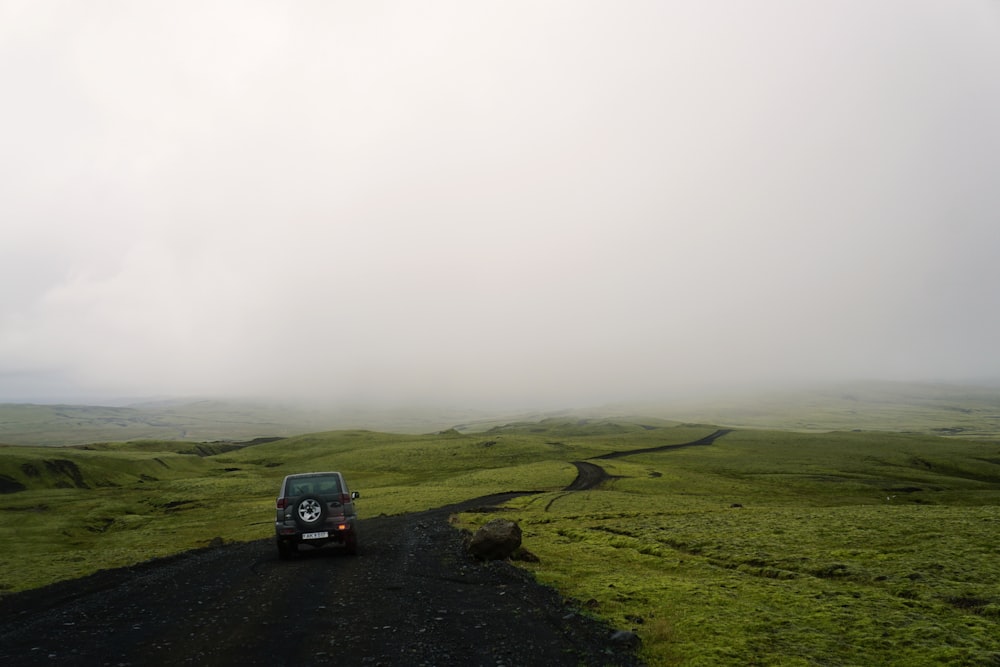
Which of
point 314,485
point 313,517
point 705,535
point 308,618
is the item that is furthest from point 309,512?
point 705,535

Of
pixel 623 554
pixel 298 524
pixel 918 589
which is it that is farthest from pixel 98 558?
pixel 918 589

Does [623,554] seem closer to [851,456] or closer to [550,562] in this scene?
[550,562]

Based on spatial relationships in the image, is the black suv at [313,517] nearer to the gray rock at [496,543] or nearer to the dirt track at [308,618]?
the dirt track at [308,618]

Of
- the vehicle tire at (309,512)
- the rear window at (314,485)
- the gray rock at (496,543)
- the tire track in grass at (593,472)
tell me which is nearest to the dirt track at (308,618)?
the gray rock at (496,543)

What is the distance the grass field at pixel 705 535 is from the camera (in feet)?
40.2

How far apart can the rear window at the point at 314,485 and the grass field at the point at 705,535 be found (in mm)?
9684

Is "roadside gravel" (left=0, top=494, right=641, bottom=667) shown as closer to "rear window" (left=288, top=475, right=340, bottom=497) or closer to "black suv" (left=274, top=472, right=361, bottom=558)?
"black suv" (left=274, top=472, right=361, bottom=558)

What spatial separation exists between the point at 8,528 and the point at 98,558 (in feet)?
78.8

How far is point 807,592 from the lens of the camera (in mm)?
15836

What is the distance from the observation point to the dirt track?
35.8 feet

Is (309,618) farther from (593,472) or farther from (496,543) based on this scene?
(593,472)

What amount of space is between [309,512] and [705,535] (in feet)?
65.0

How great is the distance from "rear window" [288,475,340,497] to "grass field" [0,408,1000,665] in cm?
968

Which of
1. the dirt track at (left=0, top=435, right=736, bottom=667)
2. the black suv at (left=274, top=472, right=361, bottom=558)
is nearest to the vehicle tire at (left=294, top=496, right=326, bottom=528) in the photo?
the black suv at (left=274, top=472, right=361, bottom=558)
